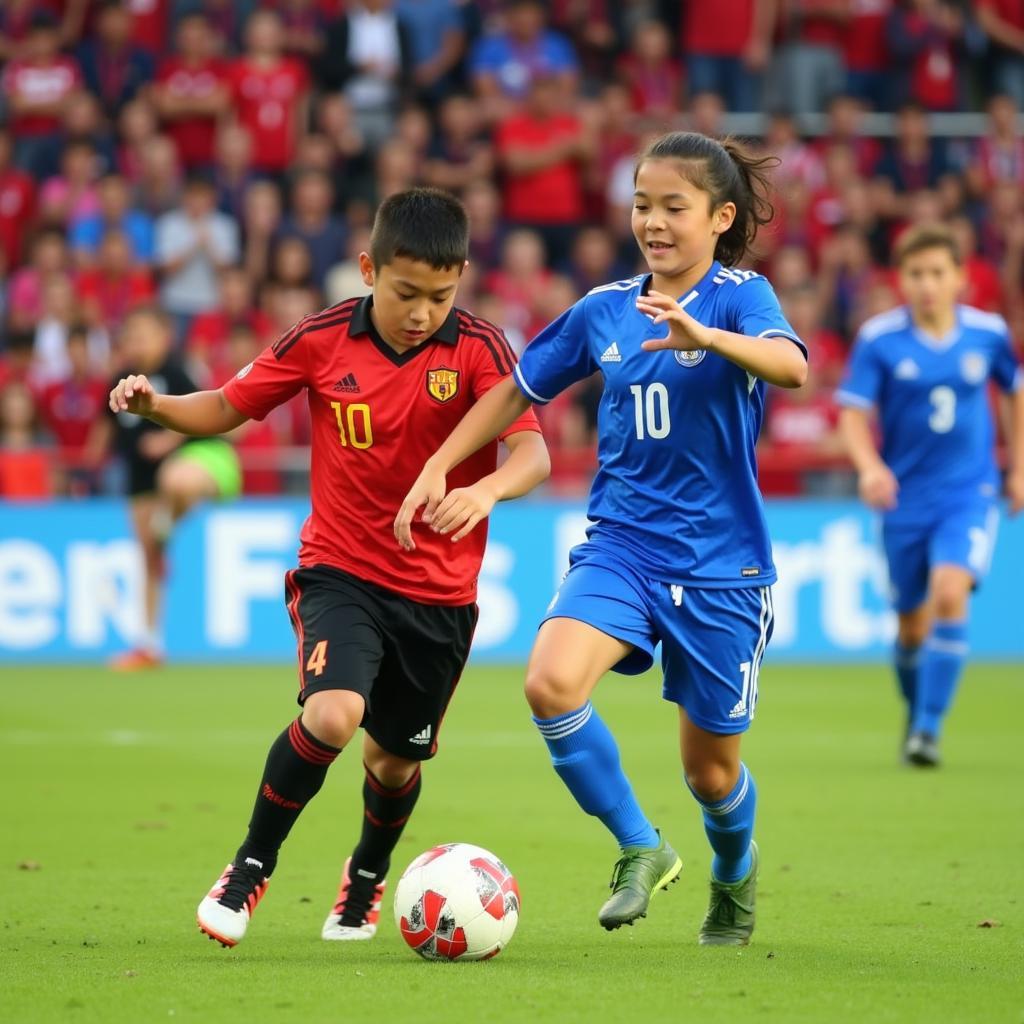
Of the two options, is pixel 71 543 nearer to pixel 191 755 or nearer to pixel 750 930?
pixel 191 755

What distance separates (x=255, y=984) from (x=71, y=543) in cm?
1015

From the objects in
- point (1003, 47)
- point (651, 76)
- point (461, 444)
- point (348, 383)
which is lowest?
point (461, 444)

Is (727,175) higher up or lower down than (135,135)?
lower down

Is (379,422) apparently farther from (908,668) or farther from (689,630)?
(908,668)

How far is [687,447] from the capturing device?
5.24 meters

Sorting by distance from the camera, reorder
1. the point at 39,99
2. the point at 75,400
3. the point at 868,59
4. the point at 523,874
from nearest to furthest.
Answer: the point at 523,874 < the point at 75,400 < the point at 39,99 < the point at 868,59

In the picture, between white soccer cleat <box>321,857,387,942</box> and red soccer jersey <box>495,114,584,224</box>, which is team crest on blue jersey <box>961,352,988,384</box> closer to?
white soccer cleat <box>321,857,387,942</box>

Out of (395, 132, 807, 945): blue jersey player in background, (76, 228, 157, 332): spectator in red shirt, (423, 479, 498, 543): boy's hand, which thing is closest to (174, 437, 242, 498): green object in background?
(76, 228, 157, 332): spectator in red shirt

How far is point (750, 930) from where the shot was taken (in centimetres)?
538

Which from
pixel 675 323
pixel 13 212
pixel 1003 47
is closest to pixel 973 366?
pixel 675 323

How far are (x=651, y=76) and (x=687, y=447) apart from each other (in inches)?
546

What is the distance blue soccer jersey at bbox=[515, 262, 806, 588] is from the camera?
521 cm

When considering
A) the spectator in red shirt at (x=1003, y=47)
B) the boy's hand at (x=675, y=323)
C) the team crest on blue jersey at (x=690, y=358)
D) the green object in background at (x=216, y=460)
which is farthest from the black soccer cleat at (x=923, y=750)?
the spectator in red shirt at (x=1003, y=47)

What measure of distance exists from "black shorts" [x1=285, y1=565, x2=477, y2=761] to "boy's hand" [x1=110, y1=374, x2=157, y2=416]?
64 centimetres
